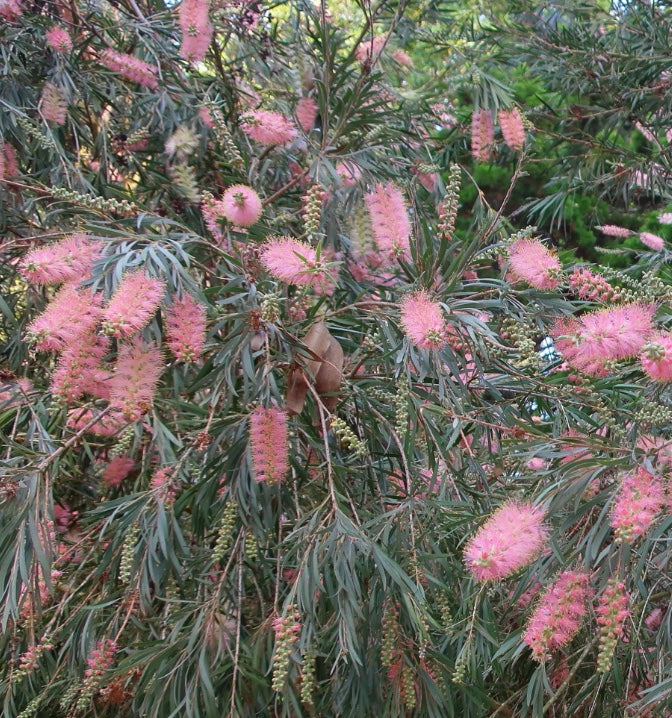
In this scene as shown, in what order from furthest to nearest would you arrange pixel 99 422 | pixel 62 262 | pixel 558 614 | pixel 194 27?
1. pixel 194 27
2. pixel 99 422
3. pixel 62 262
4. pixel 558 614

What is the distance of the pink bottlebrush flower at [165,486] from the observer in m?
1.86

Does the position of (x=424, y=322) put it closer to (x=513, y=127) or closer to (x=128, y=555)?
(x=128, y=555)

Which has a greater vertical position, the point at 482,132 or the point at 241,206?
the point at 241,206

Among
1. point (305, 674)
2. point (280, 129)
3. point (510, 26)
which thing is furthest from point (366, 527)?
point (510, 26)

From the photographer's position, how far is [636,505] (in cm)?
131

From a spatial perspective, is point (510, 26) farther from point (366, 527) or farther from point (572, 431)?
point (366, 527)

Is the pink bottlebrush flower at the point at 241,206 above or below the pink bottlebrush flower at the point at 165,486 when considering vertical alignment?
above

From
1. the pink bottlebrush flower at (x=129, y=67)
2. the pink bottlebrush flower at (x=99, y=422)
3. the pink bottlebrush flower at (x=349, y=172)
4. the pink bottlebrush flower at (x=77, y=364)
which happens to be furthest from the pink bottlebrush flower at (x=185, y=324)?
the pink bottlebrush flower at (x=129, y=67)

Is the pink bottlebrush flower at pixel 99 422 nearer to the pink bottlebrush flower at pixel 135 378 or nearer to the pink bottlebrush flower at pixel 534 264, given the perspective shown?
the pink bottlebrush flower at pixel 135 378

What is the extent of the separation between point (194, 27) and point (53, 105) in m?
0.52

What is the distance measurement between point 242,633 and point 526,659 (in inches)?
26.1

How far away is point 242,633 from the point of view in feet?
6.57

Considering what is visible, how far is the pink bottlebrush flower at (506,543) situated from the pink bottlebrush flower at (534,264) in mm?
447

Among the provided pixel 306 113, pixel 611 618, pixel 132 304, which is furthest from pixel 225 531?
pixel 306 113
